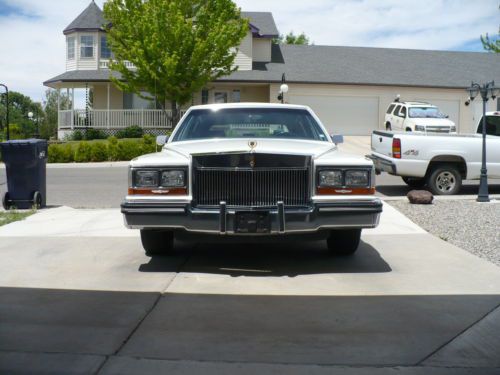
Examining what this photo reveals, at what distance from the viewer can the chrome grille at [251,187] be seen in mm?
6070

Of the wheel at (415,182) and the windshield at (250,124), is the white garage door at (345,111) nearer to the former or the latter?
the wheel at (415,182)

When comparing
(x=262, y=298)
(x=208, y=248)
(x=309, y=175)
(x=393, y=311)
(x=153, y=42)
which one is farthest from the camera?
(x=153, y=42)

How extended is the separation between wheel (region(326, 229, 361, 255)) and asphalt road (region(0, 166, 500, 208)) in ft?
19.5

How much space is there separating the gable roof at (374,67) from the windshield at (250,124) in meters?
25.4

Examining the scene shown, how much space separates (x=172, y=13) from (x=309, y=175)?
2323cm

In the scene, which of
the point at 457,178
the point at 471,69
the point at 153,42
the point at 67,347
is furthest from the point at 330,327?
the point at 471,69

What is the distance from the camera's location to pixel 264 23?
36969mm

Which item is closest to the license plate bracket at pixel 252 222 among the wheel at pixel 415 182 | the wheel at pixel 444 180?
the wheel at pixel 444 180

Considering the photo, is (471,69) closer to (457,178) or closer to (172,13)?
(172,13)

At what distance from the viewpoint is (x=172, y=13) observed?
2766 cm

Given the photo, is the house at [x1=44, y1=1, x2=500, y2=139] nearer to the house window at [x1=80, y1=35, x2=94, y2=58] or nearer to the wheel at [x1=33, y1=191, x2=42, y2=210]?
the house window at [x1=80, y1=35, x2=94, y2=58]

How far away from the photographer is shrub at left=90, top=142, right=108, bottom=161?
24.0 meters

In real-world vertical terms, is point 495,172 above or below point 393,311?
above

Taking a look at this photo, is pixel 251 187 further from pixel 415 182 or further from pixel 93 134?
pixel 93 134
